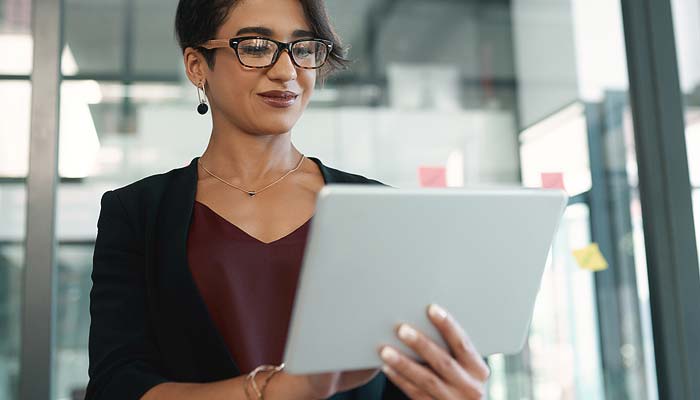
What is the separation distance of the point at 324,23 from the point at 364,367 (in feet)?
1.85

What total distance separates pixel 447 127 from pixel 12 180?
1484 millimetres

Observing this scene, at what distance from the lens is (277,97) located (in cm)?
111

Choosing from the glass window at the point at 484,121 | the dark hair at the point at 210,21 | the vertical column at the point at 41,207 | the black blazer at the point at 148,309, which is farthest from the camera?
the glass window at the point at 484,121

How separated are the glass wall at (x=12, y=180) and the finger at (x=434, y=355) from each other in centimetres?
175

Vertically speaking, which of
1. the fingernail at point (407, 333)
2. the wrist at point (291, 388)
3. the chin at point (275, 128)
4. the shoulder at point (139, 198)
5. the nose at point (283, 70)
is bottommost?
the wrist at point (291, 388)

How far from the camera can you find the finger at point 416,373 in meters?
0.81

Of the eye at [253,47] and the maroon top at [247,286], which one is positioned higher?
the eye at [253,47]

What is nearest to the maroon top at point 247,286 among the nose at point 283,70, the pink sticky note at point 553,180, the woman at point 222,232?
the woman at point 222,232

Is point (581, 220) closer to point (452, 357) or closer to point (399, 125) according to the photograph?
point (399, 125)

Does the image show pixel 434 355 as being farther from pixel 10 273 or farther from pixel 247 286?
pixel 10 273

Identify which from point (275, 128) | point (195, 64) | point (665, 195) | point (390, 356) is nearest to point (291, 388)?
point (390, 356)

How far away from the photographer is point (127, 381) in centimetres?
100

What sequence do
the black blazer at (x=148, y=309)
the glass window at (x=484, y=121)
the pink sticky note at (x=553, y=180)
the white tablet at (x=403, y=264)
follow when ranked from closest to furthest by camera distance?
the white tablet at (x=403, y=264) < the black blazer at (x=148, y=309) < the glass window at (x=484, y=121) < the pink sticky note at (x=553, y=180)

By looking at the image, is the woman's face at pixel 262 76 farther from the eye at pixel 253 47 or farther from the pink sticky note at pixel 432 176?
the pink sticky note at pixel 432 176
